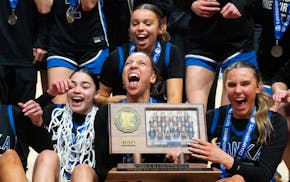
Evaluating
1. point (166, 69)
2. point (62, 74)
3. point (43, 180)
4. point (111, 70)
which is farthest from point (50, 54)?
point (43, 180)

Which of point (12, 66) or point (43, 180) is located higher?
point (12, 66)

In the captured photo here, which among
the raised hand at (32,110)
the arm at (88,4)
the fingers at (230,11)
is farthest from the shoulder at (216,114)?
the arm at (88,4)

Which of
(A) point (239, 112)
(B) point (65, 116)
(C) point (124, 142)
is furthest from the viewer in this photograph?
(B) point (65, 116)

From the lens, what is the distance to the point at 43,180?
381 centimetres

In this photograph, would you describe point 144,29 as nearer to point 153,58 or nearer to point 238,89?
point 153,58

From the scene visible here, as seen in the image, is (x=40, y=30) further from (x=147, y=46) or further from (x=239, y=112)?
(x=239, y=112)

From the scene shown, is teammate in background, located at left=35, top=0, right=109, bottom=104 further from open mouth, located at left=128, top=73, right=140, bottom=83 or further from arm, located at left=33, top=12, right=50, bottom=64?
open mouth, located at left=128, top=73, right=140, bottom=83

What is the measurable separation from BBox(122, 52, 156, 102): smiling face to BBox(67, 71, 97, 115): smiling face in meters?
0.44

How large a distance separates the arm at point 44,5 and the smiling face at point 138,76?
996 millimetres

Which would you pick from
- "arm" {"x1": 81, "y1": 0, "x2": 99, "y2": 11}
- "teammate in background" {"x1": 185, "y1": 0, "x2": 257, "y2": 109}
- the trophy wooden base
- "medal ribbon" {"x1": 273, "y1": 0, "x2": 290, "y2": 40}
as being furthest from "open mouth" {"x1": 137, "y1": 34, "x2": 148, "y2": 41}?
the trophy wooden base

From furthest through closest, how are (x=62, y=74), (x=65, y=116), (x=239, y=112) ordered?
(x=62, y=74), (x=65, y=116), (x=239, y=112)

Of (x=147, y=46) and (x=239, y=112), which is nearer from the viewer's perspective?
(x=239, y=112)

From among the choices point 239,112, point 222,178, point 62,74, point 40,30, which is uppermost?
point 40,30

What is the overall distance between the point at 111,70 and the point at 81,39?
433mm
